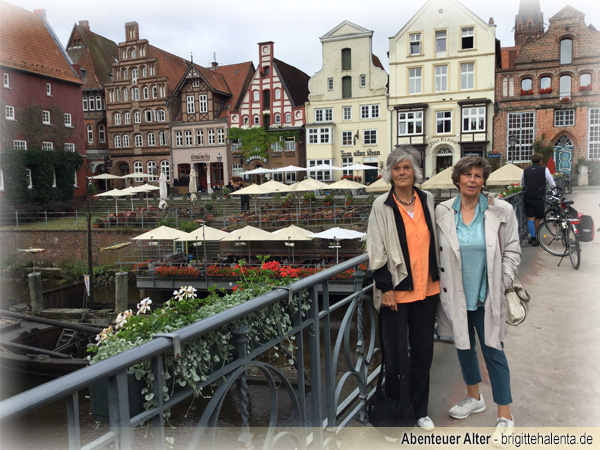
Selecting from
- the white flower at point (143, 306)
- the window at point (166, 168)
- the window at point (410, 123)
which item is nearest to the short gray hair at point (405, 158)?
the white flower at point (143, 306)

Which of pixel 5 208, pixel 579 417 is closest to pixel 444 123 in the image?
pixel 5 208

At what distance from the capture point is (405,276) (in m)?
2.92

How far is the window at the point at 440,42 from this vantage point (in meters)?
37.5

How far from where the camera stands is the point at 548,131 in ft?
119

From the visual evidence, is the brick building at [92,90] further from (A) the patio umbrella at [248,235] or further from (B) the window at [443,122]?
(A) the patio umbrella at [248,235]

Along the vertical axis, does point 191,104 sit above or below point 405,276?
above

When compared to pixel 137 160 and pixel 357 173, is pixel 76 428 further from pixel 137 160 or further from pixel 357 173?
pixel 137 160

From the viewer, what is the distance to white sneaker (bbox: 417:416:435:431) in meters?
3.08

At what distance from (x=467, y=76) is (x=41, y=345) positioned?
106 ft

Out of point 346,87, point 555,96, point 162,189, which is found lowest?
point 162,189

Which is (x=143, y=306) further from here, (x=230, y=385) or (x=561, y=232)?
(x=561, y=232)

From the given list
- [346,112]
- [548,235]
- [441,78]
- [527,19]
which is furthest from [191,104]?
[527,19]

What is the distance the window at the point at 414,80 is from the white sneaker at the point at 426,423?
37.9 m

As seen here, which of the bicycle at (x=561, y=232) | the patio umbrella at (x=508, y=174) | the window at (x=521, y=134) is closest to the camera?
the bicycle at (x=561, y=232)
